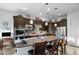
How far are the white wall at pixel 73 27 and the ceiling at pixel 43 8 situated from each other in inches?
4.3

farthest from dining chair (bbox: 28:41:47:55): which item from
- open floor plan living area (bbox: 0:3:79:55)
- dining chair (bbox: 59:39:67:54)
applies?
dining chair (bbox: 59:39:67:54)

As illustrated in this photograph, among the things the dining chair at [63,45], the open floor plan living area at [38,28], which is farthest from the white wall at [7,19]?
the dining chair at [63,45]

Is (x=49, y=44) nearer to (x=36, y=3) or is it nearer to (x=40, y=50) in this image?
(x=40, y=50)

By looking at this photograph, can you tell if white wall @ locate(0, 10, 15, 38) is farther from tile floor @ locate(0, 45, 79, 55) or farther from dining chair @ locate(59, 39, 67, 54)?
dining chair @ locate(59, 39, 67, 54)

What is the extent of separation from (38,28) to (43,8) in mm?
405

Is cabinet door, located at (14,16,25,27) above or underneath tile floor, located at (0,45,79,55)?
above

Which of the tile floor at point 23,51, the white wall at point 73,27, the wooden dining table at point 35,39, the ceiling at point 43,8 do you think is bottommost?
the tile floor at point 23,51

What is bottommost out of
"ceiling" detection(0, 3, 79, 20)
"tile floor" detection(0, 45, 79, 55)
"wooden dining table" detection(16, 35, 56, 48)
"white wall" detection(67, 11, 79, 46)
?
"tile floor" detection(0, 45, 79, 55)

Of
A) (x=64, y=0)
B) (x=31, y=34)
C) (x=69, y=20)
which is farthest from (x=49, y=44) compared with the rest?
(x=64, y=0)

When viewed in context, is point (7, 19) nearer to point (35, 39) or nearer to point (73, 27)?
point (35, 39)

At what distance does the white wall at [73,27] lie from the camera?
2.20 meters

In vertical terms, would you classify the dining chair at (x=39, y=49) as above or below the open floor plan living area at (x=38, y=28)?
below

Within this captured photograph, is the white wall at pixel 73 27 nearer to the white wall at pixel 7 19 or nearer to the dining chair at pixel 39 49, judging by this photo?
the dining chair at pixel 39 49

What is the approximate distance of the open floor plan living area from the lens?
7.15 ft
